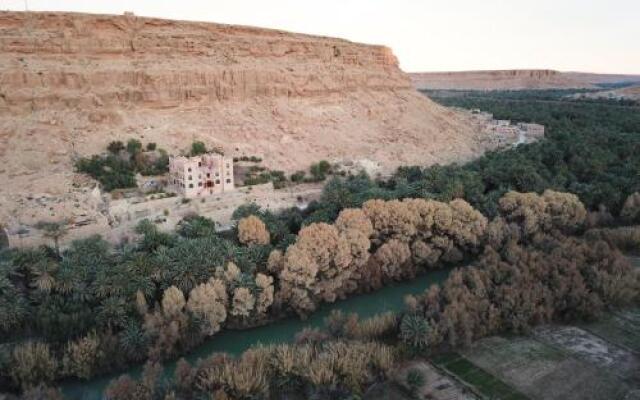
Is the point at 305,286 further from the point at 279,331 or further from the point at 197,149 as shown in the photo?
the point at 197,149

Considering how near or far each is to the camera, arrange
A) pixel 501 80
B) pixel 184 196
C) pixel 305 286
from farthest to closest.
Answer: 1. pixel 501 80
2. pixel 184 196
3. pixel 305 286

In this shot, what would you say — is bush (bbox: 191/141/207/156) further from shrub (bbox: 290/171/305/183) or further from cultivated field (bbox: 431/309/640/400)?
cultivated field (bbox: 431/309/640/400)

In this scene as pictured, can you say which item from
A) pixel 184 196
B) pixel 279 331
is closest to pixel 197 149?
pixel 184 196

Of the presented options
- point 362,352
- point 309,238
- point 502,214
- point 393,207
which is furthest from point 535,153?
point 362,352

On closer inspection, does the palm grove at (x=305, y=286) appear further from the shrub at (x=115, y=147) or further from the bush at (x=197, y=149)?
the shrub at (x=115, y=147)

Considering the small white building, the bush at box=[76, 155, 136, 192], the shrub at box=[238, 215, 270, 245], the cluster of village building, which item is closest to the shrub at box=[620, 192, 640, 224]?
the cluster of village building

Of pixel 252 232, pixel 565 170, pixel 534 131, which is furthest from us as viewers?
pixel 534 131
